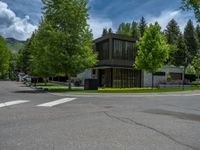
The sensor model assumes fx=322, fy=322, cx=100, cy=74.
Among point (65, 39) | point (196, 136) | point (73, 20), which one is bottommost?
point (196, 136)

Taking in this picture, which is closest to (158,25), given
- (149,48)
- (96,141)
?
(149,48)

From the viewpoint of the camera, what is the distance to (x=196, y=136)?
27.6 ft

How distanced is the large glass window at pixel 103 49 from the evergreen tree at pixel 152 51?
7.42 metres

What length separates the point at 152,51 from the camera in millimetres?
40750

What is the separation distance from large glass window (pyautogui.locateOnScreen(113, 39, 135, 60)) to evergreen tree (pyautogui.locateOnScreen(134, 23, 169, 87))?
5.98 metres

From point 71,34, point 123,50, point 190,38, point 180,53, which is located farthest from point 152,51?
point 190,38

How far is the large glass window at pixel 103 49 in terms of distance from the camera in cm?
4848

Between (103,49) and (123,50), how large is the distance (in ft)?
10.7

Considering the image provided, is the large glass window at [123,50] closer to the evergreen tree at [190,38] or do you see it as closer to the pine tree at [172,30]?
the evergreen tree at [190,38]

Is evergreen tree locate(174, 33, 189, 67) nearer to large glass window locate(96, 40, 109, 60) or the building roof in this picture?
the building roof

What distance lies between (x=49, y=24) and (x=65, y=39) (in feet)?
7.62

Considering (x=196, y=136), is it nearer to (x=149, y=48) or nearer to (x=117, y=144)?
(x=117, y=144)

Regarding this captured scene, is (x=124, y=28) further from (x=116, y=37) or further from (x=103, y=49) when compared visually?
(x=116, y=37)

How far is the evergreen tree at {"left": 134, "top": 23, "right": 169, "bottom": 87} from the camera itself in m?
40.6
